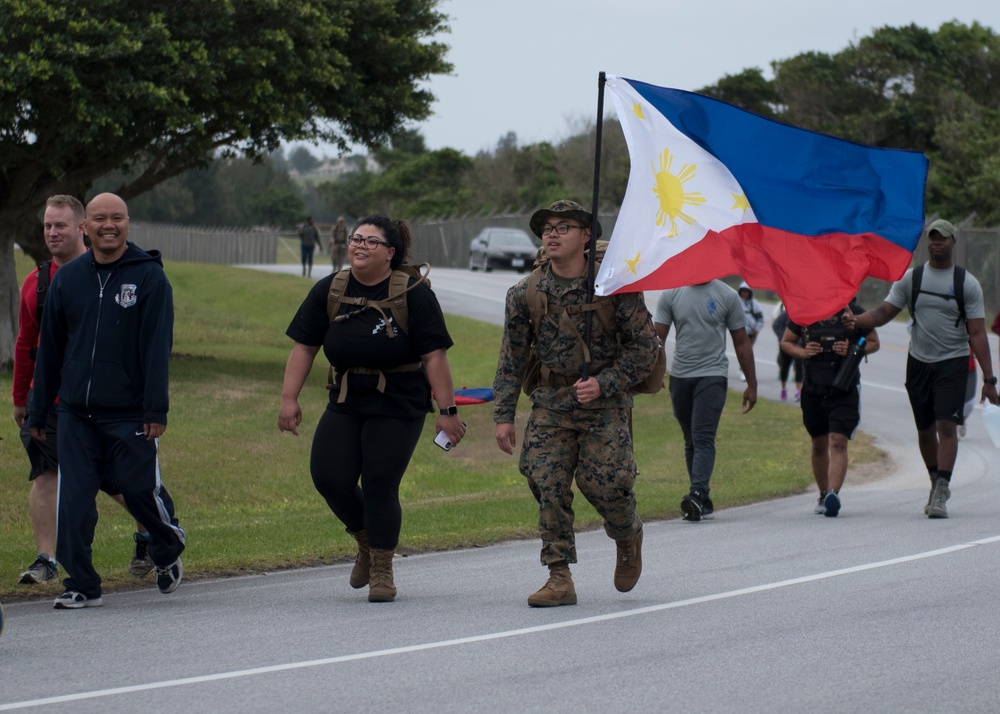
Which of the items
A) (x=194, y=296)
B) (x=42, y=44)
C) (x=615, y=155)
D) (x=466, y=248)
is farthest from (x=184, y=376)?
(x=615, y=155)

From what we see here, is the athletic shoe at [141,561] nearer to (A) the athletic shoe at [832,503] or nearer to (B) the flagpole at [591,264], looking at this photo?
(B) the flagpole at [591,264]

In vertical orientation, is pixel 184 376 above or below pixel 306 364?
below

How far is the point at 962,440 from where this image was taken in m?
16.3

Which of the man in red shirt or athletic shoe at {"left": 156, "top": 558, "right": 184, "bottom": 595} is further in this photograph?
the man in red shirt

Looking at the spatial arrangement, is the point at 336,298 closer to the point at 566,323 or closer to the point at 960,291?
the point at 566,323

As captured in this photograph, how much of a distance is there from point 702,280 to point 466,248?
2004 inches

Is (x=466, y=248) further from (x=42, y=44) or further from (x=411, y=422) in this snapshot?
(x=411, y=422)

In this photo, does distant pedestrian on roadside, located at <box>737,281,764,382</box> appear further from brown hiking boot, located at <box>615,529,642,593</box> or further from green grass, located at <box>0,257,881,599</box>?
brown hiking boot, located at <box>615,529,642,593</box>

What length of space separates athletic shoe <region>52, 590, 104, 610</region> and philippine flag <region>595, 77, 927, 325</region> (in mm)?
3252

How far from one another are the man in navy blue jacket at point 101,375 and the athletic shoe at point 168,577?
0.40 meters

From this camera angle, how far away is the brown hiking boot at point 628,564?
294 inches

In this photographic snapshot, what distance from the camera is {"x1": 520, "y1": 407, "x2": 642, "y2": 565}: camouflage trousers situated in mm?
7234

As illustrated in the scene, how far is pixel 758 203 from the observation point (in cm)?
788

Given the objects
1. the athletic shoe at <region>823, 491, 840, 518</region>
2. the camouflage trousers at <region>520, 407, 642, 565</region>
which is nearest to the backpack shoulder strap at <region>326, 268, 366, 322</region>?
the camouflage trousers at <region>520, 407, 642, 565</region>
